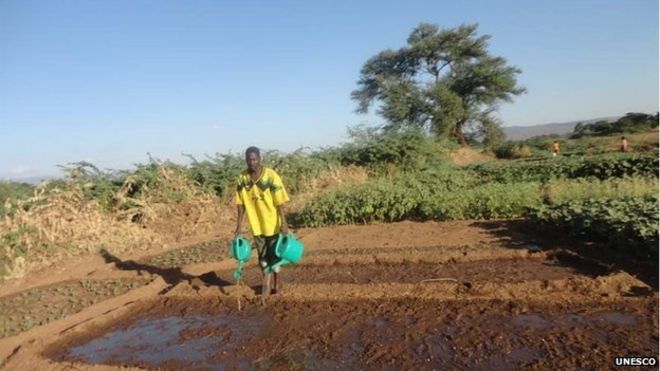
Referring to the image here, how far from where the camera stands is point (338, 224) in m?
10.1

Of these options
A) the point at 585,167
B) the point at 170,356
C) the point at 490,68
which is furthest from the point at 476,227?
the point at 490,68

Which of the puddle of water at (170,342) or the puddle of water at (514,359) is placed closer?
the puddle of water at (514,359)

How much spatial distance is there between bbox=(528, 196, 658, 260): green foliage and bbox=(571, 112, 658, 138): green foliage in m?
34.4

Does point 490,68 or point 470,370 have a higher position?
point 490,68

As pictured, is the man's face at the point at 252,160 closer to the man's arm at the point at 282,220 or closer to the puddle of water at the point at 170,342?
the man's arm at the point at 282,220

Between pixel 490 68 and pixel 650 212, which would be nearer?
pixel 650 212

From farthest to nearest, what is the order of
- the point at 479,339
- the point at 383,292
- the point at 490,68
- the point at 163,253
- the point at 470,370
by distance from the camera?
the point at 490,68, the point at 163,253, the point at 383,292, the point at 479,339, the point at 470,370

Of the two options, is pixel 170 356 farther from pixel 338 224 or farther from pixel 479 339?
pixel 338 224

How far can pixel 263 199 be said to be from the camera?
5602 mm

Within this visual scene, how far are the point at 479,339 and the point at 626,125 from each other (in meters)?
40.7

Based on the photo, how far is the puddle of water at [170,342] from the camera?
4828 mm

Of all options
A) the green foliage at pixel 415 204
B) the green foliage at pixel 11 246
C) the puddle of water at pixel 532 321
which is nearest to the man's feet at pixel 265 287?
the puddle of water at pixel 532 321

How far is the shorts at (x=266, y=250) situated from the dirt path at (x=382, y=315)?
0.44m

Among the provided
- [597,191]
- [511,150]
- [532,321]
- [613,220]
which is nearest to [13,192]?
[532,321]
